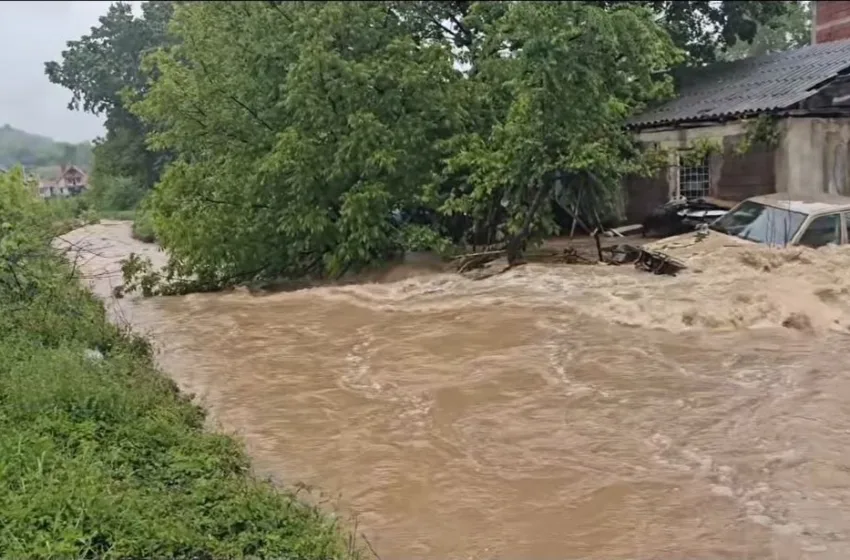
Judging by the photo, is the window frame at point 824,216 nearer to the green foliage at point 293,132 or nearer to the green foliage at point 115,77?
the green foliage at point 293,132

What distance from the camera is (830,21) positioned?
25.2 metres

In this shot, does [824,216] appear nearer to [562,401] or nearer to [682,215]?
[682,215]

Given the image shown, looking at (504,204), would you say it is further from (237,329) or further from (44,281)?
(44,281)

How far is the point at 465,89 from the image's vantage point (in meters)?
15.5

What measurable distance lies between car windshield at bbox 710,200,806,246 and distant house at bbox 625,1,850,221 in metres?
3.03

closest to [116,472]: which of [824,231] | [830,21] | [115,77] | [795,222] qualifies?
[795,222]

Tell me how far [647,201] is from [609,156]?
4137 mm

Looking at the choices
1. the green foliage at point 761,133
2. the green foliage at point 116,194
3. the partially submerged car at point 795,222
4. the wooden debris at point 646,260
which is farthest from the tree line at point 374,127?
the green foliage at point 116,194

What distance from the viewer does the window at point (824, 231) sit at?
11.7 metres

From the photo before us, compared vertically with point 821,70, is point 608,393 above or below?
below

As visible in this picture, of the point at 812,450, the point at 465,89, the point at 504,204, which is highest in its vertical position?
the point at 465,89

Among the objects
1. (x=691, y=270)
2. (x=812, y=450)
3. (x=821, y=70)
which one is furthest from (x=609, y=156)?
(x=812, y=450)

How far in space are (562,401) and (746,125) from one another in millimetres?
9694

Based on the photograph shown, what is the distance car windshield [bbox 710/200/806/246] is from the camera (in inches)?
464
